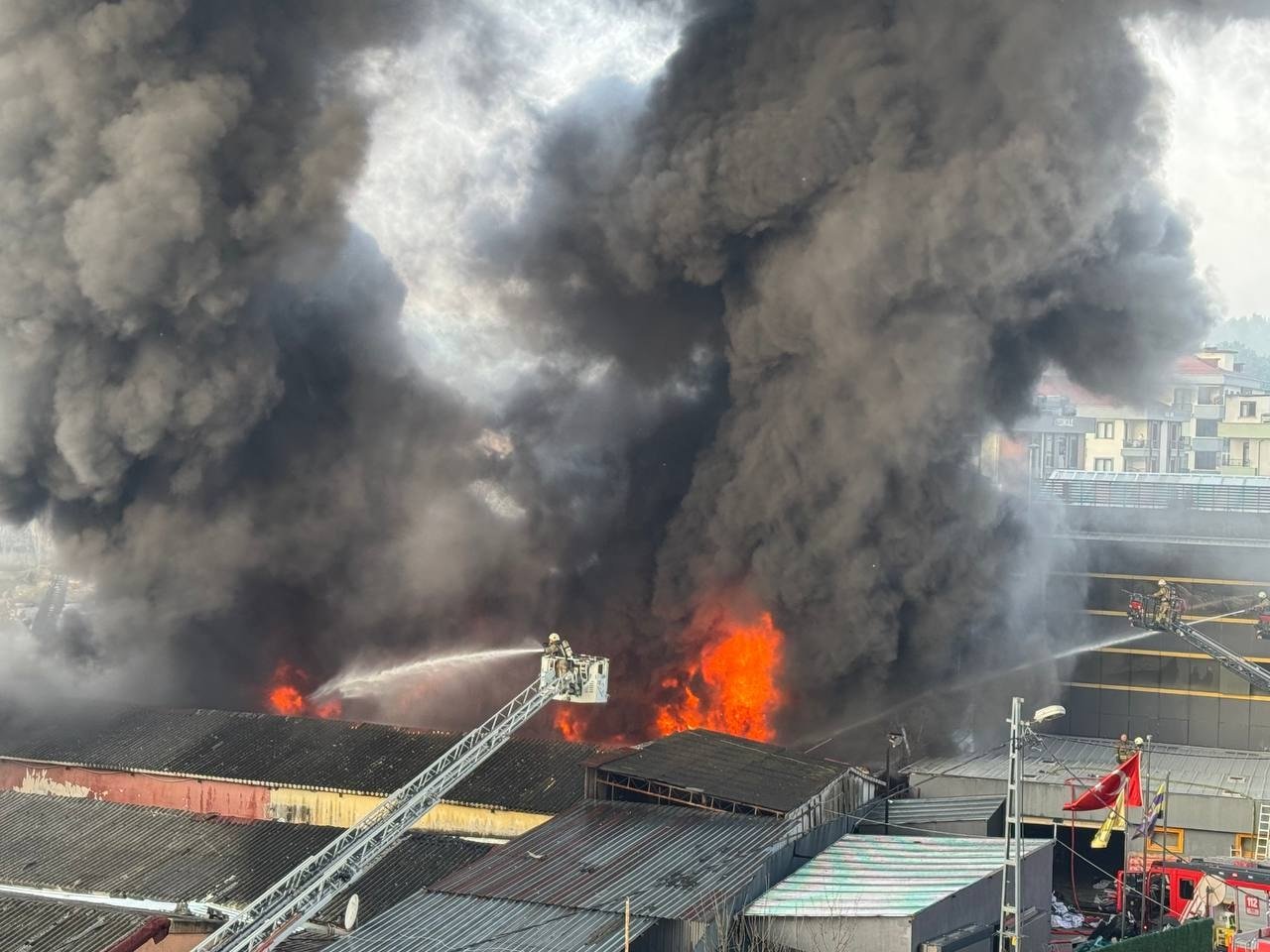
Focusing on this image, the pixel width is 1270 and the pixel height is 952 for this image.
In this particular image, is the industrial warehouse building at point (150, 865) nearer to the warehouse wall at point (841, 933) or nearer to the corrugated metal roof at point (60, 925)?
the corrugated metal roof at point (60, 925)

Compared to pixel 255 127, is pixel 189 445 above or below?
below

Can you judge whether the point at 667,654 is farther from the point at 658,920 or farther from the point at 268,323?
the point at 658,920

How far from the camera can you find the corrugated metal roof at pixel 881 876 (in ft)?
110

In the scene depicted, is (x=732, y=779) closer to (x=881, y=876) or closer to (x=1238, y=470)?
(x=881, y=876)

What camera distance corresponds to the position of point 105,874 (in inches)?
1594

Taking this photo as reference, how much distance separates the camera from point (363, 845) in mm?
34844

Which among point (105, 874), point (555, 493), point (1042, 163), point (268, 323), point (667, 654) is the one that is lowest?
point (105, 874)

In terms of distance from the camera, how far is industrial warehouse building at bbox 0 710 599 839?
44312mm

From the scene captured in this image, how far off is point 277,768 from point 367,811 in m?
3.44

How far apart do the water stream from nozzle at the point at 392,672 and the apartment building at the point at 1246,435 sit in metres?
83.3

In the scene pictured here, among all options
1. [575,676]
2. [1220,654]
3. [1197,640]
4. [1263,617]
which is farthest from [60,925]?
[1263,617]

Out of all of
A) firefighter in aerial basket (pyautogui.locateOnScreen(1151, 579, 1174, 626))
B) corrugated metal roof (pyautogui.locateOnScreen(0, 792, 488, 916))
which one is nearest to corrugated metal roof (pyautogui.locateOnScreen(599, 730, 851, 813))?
corrugated metal roof (pyautogui.locateOnScreen(0, 792, 488, 916))

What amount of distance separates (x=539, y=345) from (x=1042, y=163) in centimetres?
2069

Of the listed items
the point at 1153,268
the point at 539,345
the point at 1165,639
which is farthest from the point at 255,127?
the point at 1165,639
